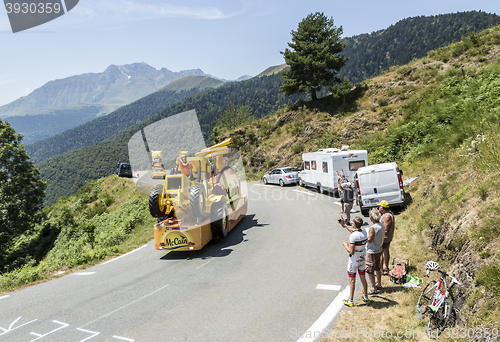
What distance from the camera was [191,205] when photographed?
370 inches

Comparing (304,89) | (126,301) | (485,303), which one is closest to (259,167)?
(304,89)

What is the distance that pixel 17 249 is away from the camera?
85.1 feet

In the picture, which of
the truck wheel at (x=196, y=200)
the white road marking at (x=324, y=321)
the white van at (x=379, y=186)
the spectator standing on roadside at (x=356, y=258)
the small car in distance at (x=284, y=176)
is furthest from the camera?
the small car in distance at (x=284, y=176)

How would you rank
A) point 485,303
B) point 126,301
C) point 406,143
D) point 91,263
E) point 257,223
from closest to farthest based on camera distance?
1. point 485,303
2. point 126,301
3. point 91,263
4. point 257,223
5. point 406,143

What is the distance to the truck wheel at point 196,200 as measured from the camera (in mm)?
9289

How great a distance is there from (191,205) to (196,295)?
303cm

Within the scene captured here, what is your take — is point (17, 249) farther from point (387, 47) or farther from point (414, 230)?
point (387, 47)

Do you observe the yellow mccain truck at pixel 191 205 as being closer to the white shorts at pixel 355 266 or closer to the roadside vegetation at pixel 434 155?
the white shorts at pixel 355 266

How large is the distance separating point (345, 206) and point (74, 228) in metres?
23.8

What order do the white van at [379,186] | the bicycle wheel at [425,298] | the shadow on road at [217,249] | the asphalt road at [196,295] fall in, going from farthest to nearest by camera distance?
1. the white van at [379,186]
2. the shadow on road at [217,249]
3. the asphalt road at [196,295]
4. the bicycle wheel at [425,298]

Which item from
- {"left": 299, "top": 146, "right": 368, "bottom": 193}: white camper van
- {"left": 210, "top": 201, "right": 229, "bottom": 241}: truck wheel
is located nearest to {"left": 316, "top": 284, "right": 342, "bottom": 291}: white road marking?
{"left": 210, "top": 201, "right": 229, "bottom": 241}: truck wheel

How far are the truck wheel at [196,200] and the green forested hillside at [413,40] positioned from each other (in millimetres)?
167767

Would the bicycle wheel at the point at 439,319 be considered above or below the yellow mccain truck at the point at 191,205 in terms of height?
below

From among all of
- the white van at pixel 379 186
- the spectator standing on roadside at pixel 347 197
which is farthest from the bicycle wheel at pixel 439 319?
the white van at pixel 379 186
